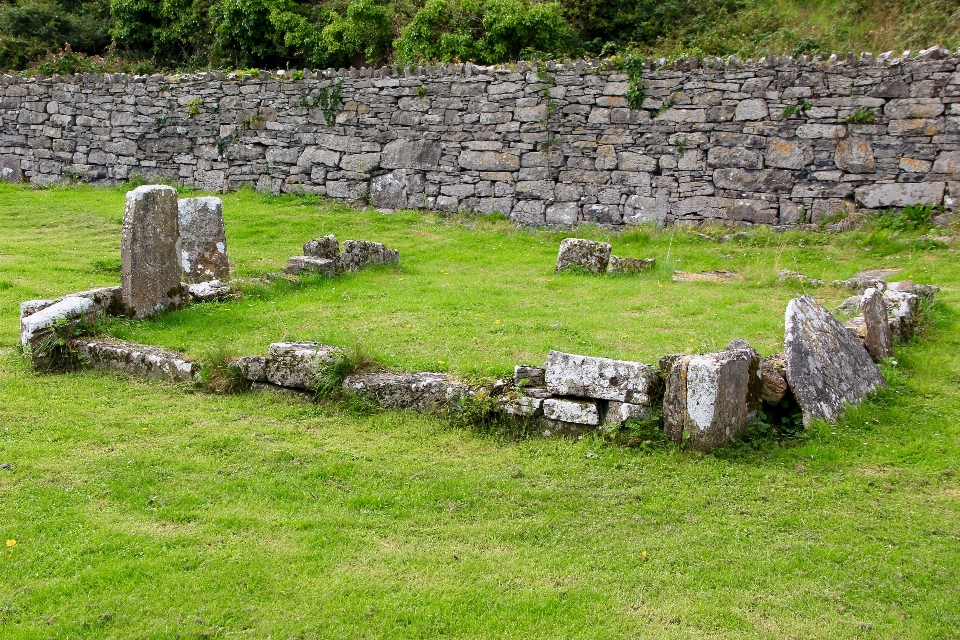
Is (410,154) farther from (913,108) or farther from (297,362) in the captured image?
(297,362)

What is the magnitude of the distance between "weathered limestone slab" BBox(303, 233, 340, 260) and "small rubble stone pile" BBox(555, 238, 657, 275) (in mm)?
3396

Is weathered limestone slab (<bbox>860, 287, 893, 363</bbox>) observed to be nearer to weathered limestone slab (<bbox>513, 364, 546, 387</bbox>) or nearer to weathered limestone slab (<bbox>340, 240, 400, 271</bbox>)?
weathered limestone slab (<bbox>513, 364, 546, 387</bbox>)

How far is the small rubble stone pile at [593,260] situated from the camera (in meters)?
12.8

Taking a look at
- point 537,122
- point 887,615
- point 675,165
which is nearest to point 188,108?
point 537,122

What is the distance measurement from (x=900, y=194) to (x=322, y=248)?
9.85 metres

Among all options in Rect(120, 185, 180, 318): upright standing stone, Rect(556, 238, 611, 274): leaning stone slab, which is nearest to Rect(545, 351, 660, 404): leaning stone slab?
Rect(120, 185, 180, 318): upright standing stone

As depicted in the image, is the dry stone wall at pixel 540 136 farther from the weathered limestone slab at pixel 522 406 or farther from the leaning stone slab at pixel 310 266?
the weathered limestone slab at pixel 522 406

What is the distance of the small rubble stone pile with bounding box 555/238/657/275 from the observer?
12.8 metres

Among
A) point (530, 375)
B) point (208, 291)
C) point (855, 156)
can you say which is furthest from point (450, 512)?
point (855, 156)

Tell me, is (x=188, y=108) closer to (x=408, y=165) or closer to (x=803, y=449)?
(x=408, y=165)

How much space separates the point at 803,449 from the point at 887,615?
1887 millimetres

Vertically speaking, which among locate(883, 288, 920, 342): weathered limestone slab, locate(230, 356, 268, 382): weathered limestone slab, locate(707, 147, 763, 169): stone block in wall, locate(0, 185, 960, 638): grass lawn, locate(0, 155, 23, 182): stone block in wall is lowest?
locate(0, 185, 960, 638): grass lawn

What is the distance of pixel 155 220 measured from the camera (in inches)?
379

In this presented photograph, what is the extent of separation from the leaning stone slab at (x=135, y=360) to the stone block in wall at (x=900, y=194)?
12090 mm
